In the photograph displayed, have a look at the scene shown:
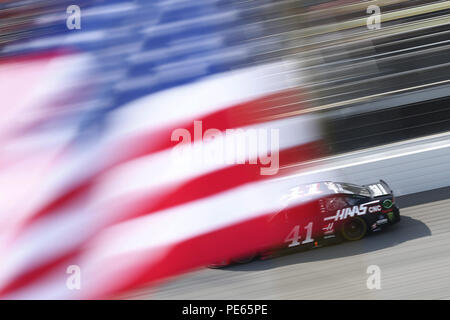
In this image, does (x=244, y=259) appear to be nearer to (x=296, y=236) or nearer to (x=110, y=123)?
(x=296, y=236)

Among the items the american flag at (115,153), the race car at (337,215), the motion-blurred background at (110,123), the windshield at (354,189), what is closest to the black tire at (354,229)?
the race car at (337,215)

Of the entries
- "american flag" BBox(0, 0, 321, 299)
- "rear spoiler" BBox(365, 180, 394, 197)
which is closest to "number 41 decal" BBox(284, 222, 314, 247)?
"rear spoiler" BBox(365, 180, 394, 197)

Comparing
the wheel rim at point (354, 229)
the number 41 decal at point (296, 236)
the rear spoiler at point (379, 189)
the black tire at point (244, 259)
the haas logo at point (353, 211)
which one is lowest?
the black tire at point (244, 259)

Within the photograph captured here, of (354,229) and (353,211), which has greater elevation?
(353,211)

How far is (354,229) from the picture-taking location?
598 cm

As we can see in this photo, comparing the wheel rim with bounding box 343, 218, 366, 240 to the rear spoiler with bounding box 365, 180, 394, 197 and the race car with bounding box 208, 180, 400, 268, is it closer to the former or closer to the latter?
the race car with bounding box 208, 180, 400, 268

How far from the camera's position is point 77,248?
8.70ft

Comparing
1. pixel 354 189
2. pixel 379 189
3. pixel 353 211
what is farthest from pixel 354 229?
pixel 379 189

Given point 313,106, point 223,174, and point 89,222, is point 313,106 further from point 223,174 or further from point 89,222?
point 89,222

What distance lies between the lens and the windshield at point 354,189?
6168mm

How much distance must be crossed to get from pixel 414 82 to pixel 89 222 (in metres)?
5.43

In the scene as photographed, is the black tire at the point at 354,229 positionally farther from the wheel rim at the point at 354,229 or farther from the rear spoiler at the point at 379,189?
the rear spoiler at the point at 379,189

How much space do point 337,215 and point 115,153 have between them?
12.0 feet
